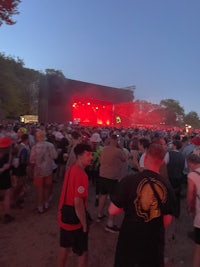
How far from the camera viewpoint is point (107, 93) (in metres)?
41.1

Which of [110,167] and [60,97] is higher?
[60,97]

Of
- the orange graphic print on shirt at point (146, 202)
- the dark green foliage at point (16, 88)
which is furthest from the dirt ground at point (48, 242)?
the dark green foliage at point (16, 88)

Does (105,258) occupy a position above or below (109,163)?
below

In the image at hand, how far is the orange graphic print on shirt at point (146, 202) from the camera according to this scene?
2367 mm

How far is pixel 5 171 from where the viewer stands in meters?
5.32

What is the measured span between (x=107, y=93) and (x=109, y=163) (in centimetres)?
3624

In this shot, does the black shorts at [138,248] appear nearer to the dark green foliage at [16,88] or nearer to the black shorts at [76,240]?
the black shorts at [76,240]

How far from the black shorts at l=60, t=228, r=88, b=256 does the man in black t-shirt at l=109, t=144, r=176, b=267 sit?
32.6 inches

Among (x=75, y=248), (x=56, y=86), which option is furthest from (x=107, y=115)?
(x=75, y=248)

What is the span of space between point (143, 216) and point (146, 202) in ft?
0.38

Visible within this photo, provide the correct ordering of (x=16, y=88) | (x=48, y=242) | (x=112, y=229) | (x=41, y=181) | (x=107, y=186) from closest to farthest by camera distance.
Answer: (x=48, y=242)
(x=112, y=229)
(x=107, y=186)
(x=41, y=181)
(x=16, y=88)

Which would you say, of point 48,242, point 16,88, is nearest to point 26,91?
point 16,88

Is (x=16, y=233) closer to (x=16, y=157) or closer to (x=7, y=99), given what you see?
(x=16, y=157)

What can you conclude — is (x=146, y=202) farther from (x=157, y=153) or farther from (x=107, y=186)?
(x=107, y=186)
